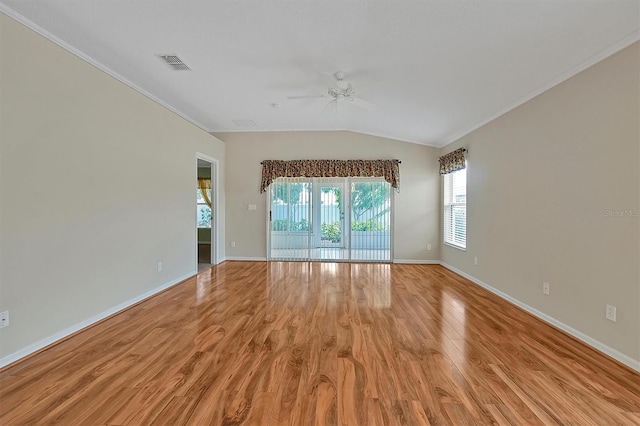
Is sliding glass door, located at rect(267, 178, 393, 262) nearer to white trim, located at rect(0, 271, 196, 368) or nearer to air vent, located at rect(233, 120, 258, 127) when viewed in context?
air vent, located at rect(233, 120, 258, 127)

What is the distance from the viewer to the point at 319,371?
2045 mm

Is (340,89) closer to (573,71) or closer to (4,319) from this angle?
(573,71)

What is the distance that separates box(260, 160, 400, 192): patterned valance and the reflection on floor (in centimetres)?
146

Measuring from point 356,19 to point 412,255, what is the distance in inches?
188

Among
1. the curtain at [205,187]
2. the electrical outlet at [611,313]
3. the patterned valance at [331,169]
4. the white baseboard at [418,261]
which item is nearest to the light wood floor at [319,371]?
the electrical outlet at [611,313]

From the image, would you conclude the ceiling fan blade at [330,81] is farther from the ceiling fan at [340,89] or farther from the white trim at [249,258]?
the white trim at [249,258]

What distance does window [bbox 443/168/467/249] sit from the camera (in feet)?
16.4

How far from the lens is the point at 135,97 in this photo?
138 inches

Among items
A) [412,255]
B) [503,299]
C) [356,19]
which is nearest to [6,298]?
[356,19]

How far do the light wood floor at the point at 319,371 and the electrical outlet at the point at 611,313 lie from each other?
32cm

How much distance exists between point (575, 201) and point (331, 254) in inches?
180

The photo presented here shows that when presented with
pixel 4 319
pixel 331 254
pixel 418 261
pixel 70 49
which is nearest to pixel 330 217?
pixel 331 254

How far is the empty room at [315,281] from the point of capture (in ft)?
6.05

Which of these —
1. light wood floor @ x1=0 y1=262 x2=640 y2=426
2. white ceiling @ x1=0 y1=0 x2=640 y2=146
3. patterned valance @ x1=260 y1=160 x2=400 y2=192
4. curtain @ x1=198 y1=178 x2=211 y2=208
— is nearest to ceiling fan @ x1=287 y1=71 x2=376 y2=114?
white ceiling @ x1=0 y1=0 x2=640 y2=146
